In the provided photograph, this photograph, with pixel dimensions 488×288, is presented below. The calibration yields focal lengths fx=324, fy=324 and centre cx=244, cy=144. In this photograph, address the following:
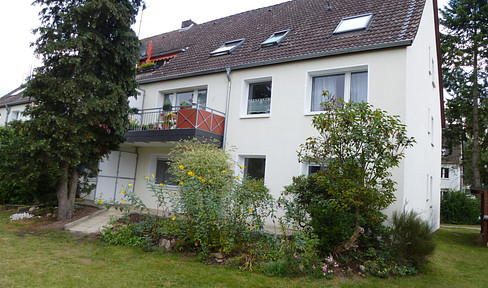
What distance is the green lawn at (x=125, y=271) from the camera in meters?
4.88

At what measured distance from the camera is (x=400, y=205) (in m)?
8.23

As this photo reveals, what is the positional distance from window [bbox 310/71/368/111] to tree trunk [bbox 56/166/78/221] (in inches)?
292

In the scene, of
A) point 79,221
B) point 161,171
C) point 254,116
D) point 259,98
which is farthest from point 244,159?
point 79,221

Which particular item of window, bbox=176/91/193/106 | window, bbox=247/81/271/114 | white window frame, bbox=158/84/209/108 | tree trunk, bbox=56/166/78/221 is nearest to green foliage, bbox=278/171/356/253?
window, bbox=247/81/271/114

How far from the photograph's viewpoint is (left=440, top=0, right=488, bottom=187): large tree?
69.2 feet

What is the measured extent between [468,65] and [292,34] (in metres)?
16.1

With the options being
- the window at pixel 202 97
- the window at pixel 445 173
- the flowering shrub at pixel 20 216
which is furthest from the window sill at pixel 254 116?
the window at pixel 445 173

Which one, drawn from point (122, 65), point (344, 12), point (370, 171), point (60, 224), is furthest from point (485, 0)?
point (60, 224)

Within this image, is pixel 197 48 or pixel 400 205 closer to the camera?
pixel 400 205

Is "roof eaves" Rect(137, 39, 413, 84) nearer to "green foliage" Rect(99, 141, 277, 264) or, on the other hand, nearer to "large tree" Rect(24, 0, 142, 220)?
"large tree" Rect(24, 0, 142, 220)

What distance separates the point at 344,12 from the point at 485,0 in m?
15.9

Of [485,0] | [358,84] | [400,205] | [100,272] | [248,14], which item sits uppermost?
[485,0]

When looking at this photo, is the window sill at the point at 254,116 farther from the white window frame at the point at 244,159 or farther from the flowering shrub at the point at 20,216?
the flowering shrub at the point at 20,216

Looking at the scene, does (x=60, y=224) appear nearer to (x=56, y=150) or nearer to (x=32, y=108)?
(x=56, y=150)
